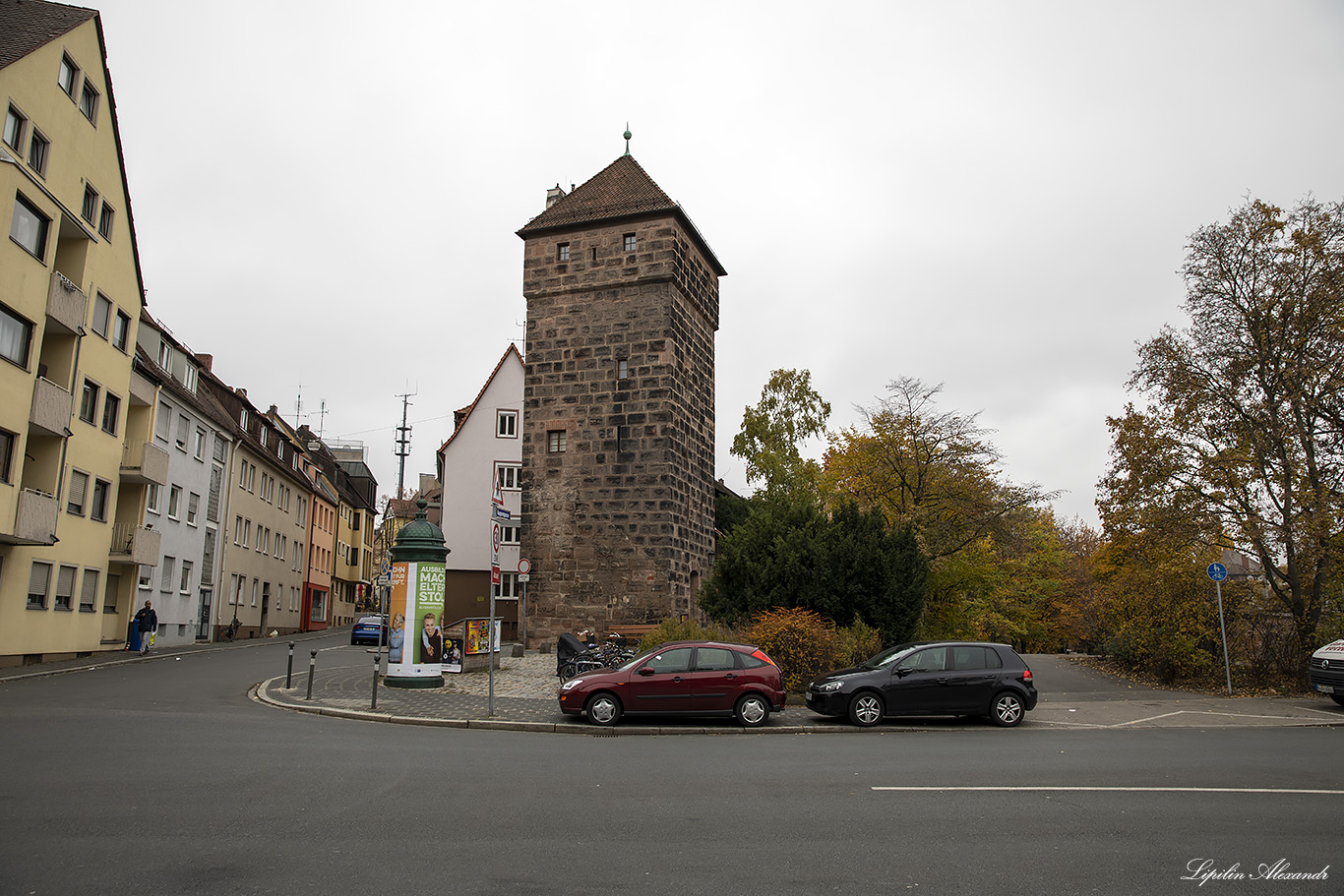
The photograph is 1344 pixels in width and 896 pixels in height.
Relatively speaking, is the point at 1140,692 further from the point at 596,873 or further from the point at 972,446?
the point at 596,873

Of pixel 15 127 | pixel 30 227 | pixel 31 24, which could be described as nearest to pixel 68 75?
→ pixel 31 24

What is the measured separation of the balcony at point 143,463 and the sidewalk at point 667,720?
12091mm

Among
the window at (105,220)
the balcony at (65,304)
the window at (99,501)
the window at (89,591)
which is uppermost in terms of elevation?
the window at (105,220)

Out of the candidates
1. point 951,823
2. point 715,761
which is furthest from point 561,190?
point 951,823

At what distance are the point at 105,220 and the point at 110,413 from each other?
5629 mm

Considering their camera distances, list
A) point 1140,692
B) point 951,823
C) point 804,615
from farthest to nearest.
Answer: point 1140,692
point 804,615
point 951,823

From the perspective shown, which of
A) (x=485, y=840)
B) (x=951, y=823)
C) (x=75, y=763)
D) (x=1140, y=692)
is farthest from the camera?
(x=1140, y=692)

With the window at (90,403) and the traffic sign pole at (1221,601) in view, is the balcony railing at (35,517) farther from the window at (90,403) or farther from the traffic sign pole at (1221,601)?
the traffic sign pole at (1221,601)

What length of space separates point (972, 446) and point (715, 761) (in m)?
18.0

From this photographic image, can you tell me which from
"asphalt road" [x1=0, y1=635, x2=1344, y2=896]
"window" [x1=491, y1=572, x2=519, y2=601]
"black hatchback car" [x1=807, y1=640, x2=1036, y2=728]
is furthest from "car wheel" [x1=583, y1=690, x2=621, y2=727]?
"window" [x1=491, y1=572, x2=519, y2=601]

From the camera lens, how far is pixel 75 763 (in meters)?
9.38

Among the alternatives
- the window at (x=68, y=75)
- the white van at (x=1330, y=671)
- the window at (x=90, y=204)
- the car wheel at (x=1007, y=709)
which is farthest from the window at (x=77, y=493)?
the white van at (x=1330, y=671)

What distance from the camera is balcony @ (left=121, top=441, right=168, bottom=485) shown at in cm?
2856

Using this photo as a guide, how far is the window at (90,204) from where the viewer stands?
25.2 m
